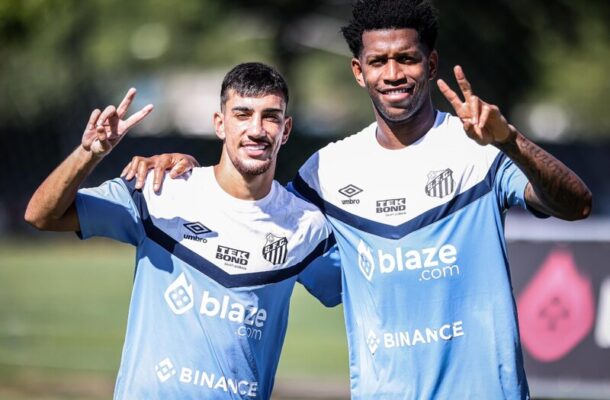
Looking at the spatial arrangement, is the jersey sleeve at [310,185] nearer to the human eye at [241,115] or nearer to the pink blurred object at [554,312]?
the human eye at [241,115]

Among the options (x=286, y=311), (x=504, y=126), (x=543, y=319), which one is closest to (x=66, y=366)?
(x=543, y=319)

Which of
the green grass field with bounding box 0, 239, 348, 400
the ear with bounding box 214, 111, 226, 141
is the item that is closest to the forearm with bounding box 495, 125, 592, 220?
the ear with bounding box 214, 111, 226, 141

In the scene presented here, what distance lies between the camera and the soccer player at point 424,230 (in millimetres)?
4910

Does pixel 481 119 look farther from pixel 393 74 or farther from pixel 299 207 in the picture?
pixel 299 207

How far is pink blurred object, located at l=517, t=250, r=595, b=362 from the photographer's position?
332 inches

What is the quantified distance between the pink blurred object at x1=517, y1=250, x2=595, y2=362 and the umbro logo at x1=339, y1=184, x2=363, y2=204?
342cm

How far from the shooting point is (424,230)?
505 centimetres

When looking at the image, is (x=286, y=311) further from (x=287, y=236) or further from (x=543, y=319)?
(x=543, y=319)

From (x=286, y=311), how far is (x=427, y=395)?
2.73ft

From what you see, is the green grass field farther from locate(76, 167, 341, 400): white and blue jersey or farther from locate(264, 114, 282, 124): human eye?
locate(264, 114, 282, 124): human eye

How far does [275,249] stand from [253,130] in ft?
1.80

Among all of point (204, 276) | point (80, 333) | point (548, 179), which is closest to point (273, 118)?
point (204, 276)

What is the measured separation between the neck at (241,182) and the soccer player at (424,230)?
14.8 inches

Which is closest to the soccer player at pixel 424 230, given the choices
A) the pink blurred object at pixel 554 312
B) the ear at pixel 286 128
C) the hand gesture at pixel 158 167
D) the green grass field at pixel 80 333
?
the ear at pixel 286 128
